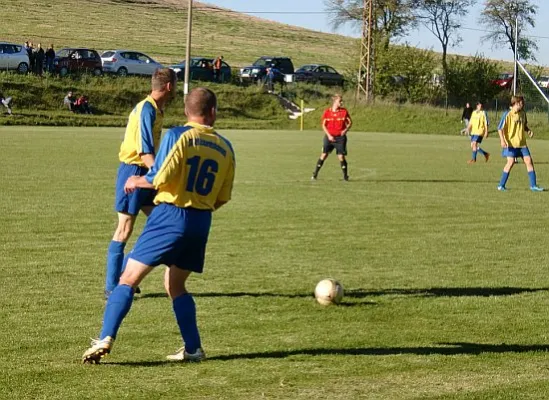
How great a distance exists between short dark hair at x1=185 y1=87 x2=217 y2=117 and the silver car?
52.2m

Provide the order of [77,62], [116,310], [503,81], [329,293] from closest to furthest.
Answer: [116,310]
[329,293]
[77,62]
[503,81]

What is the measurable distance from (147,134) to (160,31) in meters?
87.6

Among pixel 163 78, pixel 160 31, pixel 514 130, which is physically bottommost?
pixel 514 130

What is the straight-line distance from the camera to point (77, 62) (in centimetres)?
5569

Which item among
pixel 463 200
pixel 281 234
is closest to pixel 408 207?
pixel 463 200

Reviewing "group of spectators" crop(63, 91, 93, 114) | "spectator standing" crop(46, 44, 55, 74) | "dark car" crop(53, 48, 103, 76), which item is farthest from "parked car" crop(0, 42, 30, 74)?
"group of spectators" crop(63, 91, 93, 114)

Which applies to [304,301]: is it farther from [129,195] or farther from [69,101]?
[69,101]

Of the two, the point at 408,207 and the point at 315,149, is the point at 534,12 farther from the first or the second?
the point at 408,207

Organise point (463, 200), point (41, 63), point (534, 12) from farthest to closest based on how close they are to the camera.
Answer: point (534, 12)
point (41, 63)
point (463, 200)

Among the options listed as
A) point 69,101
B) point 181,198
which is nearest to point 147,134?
point 181,198

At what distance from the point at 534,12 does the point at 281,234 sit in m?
77.6

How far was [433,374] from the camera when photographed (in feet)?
21.0

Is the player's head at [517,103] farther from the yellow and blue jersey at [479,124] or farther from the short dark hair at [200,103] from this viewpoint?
the short dark hair at [200,103]

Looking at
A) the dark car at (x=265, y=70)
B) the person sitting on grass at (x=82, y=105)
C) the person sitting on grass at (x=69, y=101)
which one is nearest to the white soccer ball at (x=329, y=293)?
the person sitting on grass at (x=69, y=101)
